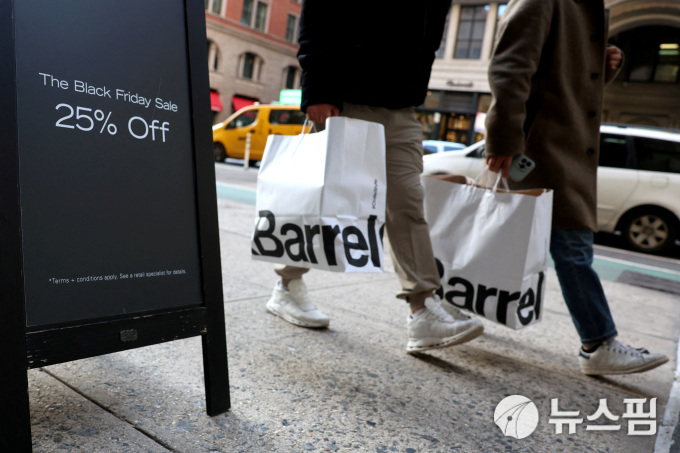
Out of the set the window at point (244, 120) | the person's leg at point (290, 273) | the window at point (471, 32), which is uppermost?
the window at point (471, 32)

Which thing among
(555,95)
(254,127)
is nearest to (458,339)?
(555,95)

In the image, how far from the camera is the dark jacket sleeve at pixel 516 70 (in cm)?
248

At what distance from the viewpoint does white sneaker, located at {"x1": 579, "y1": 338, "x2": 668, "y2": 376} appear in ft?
8.29

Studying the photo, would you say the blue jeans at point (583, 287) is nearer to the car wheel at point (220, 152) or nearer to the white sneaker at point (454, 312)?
the white sneaker at point (454, 312)

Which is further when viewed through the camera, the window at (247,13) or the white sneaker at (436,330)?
the window at (247,13)

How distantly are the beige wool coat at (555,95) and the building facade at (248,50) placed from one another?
30.0 metres

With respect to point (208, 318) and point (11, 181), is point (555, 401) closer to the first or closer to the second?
point (208, 318)

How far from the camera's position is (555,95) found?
2.60 m

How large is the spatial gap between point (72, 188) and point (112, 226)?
0.48 feet

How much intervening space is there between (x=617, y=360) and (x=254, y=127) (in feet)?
55.4

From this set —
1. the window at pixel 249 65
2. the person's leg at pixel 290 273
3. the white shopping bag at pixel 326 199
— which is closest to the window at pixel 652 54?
the window at pixel 249 65

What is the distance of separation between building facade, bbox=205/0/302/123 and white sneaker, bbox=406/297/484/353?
3019 cm

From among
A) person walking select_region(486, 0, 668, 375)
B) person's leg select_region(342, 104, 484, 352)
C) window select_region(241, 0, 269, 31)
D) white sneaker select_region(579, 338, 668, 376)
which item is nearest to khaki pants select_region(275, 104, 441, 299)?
person's leg select_region(342, 104, 484, 352)

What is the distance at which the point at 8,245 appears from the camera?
134 centimetres
